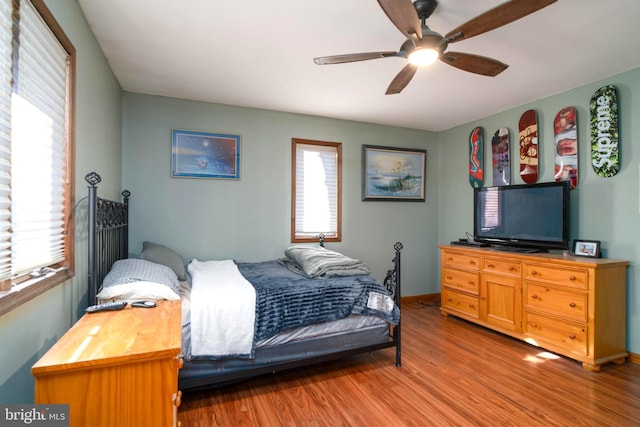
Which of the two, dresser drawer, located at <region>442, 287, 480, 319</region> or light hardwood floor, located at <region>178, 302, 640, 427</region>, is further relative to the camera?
dresser drawer, located at <region>442, 287, 480, 319</region>

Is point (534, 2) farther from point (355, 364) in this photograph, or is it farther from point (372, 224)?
point (372, 224)

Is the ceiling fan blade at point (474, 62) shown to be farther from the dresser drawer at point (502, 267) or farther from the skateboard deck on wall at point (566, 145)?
the dresser drawer at point (502, 267)

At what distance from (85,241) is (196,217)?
1.46m

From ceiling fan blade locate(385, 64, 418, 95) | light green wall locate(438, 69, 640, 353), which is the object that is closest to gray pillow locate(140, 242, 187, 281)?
ceiling fan blade locate(385, 64, 418, 95)

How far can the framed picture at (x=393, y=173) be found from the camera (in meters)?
4.30

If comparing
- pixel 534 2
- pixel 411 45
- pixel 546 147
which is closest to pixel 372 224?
pixel 546 147

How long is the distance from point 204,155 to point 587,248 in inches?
152

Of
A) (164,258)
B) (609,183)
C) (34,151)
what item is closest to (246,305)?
(164,258)

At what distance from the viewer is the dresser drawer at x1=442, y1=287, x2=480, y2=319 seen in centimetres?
359

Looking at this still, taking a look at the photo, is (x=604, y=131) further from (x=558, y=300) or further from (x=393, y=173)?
(x=393, y=173)

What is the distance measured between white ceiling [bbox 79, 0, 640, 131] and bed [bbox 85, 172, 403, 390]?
1147 mm

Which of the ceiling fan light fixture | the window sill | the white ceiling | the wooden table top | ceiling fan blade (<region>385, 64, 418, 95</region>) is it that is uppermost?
the white ceiling

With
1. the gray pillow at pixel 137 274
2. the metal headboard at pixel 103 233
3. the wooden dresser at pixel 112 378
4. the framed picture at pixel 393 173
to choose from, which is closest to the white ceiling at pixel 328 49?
the framed picture at pixel 393 173

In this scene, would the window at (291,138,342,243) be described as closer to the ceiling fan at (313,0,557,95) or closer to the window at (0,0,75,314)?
the ceiling fan at (313,0,557,95)
